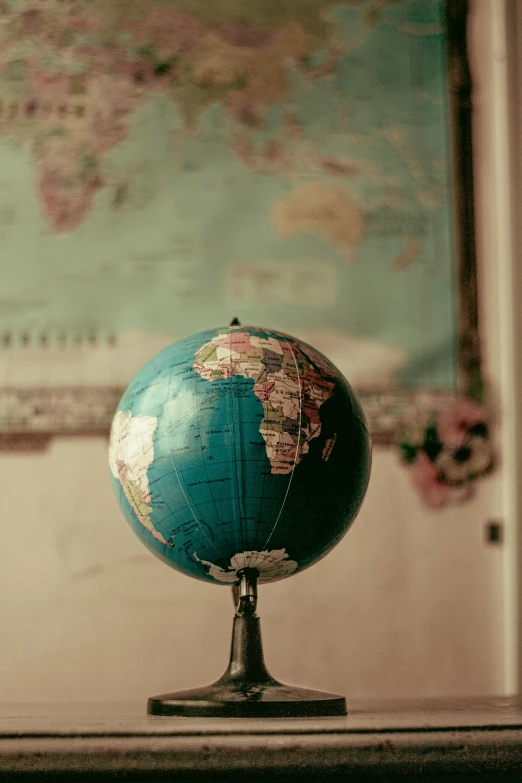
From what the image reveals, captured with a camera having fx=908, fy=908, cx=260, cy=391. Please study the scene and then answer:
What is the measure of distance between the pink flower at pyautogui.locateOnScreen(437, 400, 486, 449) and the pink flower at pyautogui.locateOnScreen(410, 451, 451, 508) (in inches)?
2.8

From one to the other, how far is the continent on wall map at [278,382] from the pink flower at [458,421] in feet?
3.37

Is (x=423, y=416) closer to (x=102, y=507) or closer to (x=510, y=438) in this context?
(x=510, y=438)

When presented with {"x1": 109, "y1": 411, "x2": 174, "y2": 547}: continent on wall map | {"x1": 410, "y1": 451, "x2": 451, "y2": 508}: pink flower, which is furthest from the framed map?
{"x1": 109, "y1": 411, "x2": 174, "y2": 547}: continent on wall map

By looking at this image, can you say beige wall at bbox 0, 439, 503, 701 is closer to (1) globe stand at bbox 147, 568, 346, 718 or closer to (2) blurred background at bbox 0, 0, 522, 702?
(2) blurred background at bbox 0, 0, 522, 702

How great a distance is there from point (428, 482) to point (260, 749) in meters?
1.40

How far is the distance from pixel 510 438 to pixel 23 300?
120 centimetres

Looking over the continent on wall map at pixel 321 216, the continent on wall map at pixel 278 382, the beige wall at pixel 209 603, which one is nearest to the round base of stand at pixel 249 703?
the continent on wall map at pixel 278 382

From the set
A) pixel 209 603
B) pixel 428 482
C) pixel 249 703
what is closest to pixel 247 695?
pixel 249 703

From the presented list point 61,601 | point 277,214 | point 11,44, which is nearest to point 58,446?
→ point 61,601

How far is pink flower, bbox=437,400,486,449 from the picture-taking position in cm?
214

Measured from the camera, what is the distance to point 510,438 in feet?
7.00

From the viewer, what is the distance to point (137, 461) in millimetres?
1133

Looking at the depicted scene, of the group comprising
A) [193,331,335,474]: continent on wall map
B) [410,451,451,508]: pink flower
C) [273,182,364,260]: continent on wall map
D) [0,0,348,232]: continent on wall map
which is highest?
[0,0,348,232]: continent on wall map

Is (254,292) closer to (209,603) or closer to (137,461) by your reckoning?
(209,603)
